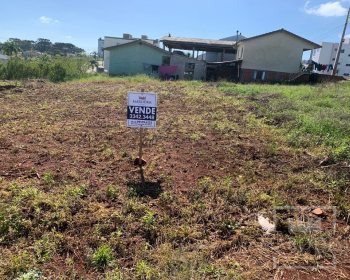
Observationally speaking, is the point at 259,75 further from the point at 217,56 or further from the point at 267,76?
the point at 217,56

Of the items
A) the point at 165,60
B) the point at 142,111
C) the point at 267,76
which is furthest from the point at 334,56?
the point at 142,111

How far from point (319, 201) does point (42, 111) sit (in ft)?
25.9

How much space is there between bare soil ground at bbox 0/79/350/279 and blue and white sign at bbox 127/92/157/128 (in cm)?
76

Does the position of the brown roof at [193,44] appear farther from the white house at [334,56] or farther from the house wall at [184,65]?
Result: the white house at [334,56]

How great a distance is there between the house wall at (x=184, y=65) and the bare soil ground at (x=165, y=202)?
20.2m

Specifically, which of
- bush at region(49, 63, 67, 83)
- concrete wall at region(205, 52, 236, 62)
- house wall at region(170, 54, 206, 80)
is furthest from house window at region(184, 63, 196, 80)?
bush at region(49, 63, 67, 83)

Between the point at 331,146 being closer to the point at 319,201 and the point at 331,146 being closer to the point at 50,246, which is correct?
the point at 319,201

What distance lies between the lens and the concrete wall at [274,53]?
2508cm

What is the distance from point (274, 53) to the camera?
2538cm

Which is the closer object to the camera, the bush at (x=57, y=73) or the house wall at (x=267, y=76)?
the bush at (x=57, y=73)

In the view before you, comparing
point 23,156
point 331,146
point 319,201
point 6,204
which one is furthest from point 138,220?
point 331,146

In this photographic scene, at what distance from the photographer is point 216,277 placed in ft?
8.84

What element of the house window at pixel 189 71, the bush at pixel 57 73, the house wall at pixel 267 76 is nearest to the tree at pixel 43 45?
the bush at pixel 57 73

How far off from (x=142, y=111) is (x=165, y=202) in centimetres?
150
